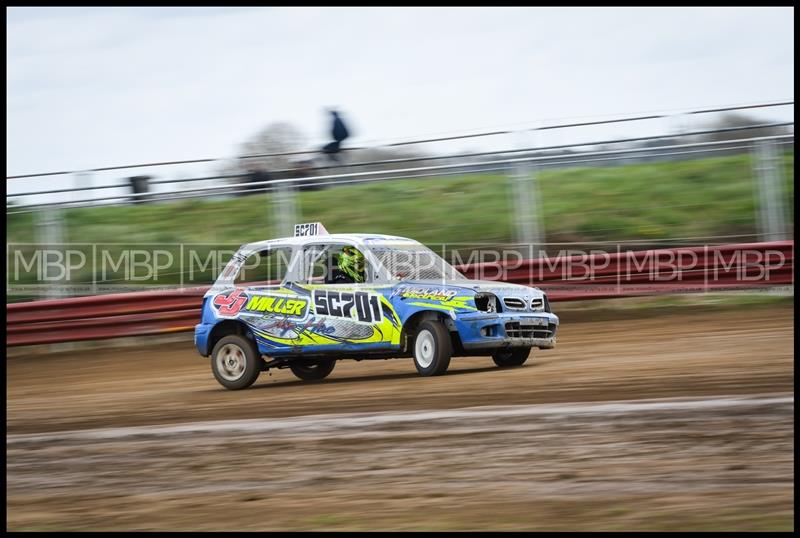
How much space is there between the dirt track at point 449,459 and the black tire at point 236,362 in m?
0.21

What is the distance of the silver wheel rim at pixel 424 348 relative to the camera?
35.8ft

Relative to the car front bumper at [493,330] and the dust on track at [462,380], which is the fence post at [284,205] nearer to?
the dust on track at [462,380]

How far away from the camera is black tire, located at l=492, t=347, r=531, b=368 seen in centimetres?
1173

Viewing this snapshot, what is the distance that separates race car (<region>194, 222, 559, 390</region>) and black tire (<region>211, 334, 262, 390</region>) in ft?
0.04

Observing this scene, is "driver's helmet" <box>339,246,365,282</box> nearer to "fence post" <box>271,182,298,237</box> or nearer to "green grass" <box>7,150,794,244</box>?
"green grass" <box>7,150,794,244</box>

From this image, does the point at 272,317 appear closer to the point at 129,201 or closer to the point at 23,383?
the point at 23,383

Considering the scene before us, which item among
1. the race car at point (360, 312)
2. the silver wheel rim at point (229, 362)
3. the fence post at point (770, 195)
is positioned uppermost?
the fence post at point (770, 195)

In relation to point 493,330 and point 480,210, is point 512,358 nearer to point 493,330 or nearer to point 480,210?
point 493,330

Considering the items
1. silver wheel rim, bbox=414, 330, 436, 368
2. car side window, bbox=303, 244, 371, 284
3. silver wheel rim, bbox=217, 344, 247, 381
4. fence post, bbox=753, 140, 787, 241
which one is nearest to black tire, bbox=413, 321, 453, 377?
silver wheel rim, bbox=414, 330, 436, 368

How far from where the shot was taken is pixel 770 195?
16.0 meters

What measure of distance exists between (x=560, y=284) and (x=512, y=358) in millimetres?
4595

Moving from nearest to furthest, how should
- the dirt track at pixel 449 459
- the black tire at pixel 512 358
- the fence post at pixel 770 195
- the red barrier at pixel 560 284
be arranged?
the dirt track at pixel 449 459, the black tire at pixel 512 358, the red barrier at pixel 560 284, the fence post at pixel 770 195

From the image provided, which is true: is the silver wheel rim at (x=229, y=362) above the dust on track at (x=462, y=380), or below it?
above

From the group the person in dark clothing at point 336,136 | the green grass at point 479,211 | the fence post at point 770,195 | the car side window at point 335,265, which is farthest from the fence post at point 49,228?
the fence post at point 770,195
